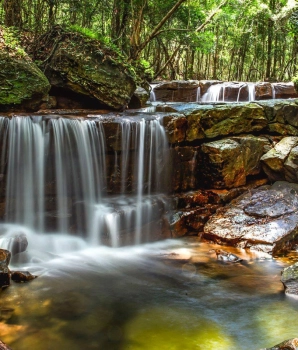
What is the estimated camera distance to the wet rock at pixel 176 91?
14.3 meters

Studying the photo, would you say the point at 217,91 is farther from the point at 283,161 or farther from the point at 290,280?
the point at 290,280

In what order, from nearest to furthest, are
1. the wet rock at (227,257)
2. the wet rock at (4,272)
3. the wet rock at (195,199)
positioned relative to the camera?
1. the wet rock at (4,272)
2. the wet rock at (227,257)
3. the wet rock at (195,199)

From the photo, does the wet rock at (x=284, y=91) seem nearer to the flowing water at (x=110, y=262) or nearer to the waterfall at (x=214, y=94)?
the waterfall at (x=214, y=94)

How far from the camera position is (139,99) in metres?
10.7

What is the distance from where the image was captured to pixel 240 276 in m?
5.82

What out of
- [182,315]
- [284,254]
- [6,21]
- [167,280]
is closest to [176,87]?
[6,21]

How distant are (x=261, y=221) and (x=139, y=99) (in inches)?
206

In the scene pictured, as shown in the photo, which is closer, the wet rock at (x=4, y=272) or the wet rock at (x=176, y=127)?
the wet rock at (x=4, y=272)

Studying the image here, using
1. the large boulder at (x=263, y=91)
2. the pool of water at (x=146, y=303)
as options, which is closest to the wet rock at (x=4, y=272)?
the pool of water at (x=146, y=303)

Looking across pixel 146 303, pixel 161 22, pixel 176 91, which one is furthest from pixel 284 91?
pixel 146 303

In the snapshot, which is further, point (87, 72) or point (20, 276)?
point (87, 72)

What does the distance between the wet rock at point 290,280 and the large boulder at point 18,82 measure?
20.6 feet

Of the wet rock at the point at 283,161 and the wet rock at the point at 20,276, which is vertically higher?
the wet rock at the point at 283,161

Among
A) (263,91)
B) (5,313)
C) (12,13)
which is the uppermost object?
(12,13)
